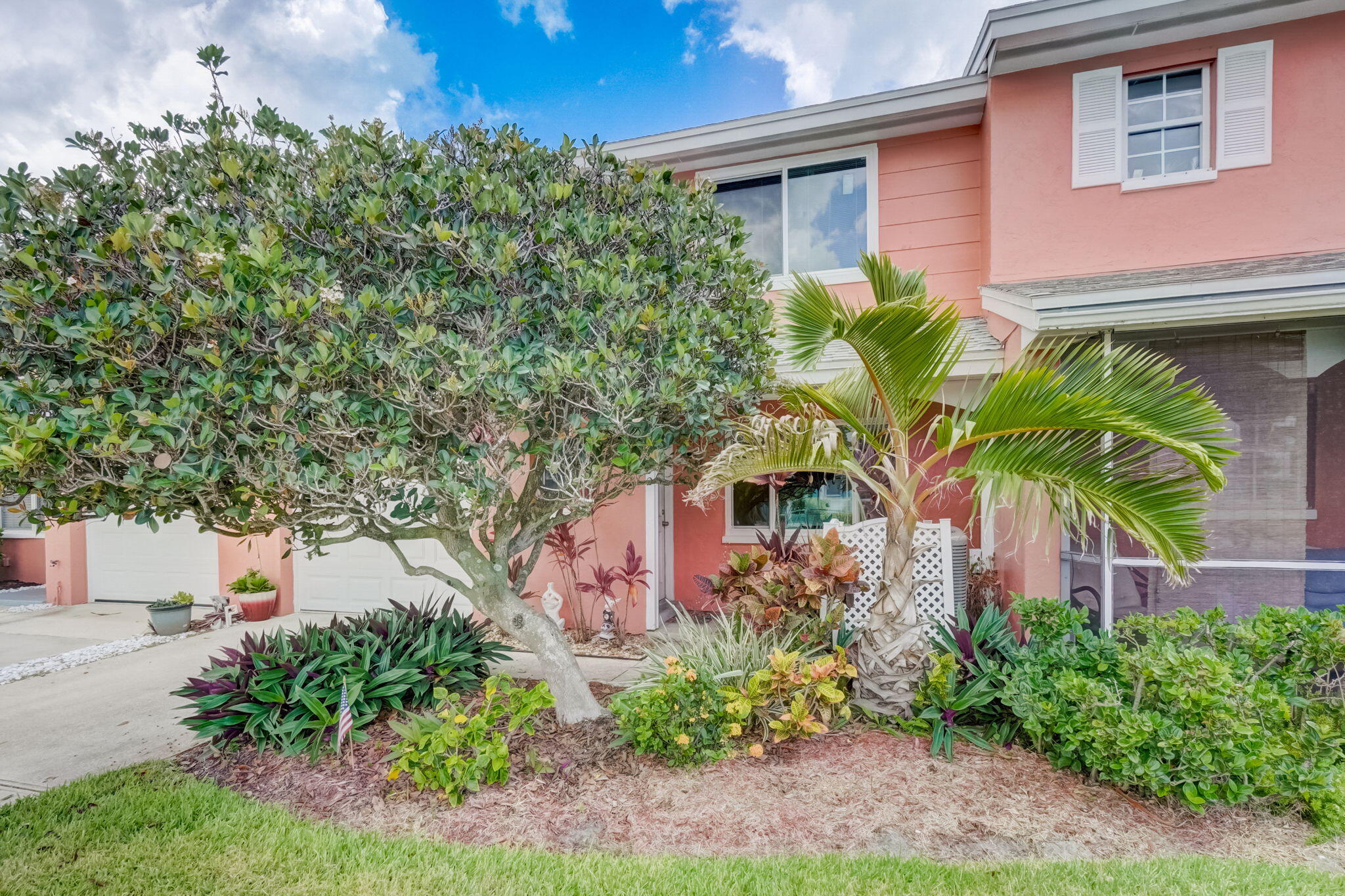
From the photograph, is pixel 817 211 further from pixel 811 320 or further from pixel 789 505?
pixel 811 320

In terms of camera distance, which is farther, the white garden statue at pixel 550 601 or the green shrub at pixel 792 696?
the white garden statue at pixel 550 601

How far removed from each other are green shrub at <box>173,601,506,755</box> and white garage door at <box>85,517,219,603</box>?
5744 millimetres

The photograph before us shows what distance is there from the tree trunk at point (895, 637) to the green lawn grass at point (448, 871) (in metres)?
1.34

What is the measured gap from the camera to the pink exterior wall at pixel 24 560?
11273 millimetres

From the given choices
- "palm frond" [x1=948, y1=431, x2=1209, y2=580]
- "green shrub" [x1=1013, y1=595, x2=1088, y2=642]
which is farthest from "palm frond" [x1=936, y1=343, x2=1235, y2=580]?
"green shrub" [x1=1013, y1=595, x2=1088, y2=642]

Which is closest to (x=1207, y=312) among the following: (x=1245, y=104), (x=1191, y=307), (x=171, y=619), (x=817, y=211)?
(x=1191, y=307)

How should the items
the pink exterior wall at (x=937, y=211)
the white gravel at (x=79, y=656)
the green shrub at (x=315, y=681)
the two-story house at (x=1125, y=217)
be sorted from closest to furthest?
the green shrub at (x=315, y=681) < the two-story house at (x=1125, y=217) < the white gravel at (x=79, y=656) < the pink exterior wall at (x=937, y=211)

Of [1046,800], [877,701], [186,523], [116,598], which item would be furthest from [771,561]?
[116,598]

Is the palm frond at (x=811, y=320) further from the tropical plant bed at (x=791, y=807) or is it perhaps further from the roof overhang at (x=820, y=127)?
the roof overhang at (x=820, y=127)

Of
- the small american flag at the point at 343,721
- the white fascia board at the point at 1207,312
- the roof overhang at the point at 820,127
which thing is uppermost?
the roof overhang at the point at 820,127

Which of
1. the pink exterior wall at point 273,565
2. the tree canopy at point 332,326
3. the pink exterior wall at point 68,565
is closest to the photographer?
the tree canopy at point 332,326

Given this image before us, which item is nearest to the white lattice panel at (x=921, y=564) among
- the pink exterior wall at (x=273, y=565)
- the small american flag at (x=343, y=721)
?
the small american flag at (x=343, y=721)

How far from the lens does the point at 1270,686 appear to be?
3465 millimetres

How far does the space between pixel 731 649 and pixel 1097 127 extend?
20.5 feet
